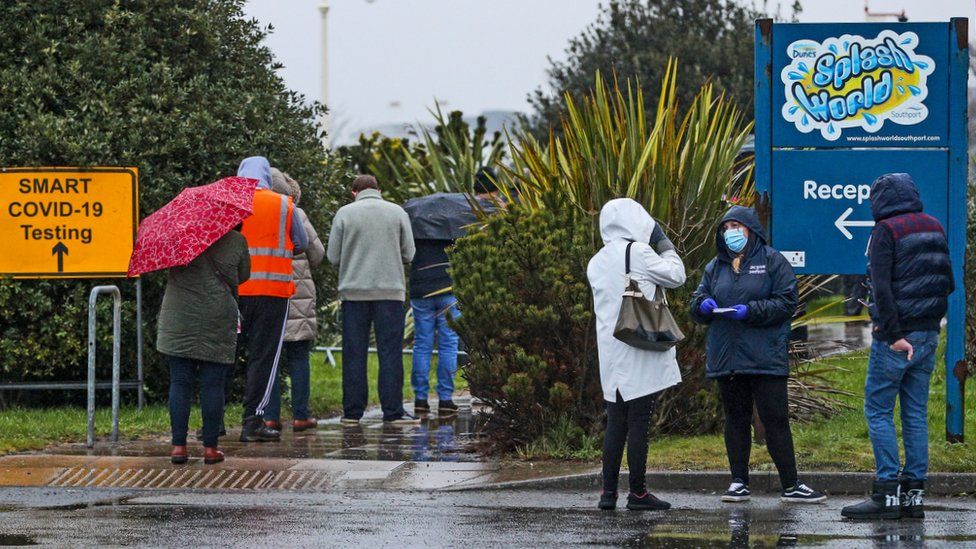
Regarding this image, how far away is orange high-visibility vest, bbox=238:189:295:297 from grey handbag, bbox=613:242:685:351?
130 inches

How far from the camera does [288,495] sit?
8.22 m

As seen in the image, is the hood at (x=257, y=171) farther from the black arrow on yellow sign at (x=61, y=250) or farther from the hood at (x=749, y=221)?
the hood at (x=749, y=221)

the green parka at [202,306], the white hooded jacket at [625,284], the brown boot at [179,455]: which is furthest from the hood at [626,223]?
the brown boot at [179,455]

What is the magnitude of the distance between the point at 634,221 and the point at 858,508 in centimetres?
179

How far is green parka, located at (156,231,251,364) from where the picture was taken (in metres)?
9.30

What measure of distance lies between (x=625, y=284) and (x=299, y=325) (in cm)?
368

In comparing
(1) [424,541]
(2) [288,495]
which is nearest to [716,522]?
(1) [424,541]

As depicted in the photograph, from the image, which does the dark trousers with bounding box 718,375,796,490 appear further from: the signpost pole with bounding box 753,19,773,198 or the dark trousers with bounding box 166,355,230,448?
the dark trousers with bounding box 166,355,230,448

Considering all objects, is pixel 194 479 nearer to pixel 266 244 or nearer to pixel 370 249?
pixel 266 244

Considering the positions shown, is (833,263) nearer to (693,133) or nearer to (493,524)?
(693,133)

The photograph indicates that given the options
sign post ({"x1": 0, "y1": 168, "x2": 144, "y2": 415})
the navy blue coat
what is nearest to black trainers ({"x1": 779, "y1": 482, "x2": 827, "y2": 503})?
the navy blue coat

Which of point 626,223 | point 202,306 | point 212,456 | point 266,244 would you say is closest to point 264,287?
point 266,244

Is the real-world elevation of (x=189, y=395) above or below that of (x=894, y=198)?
below

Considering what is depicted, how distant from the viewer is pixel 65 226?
11.1m
